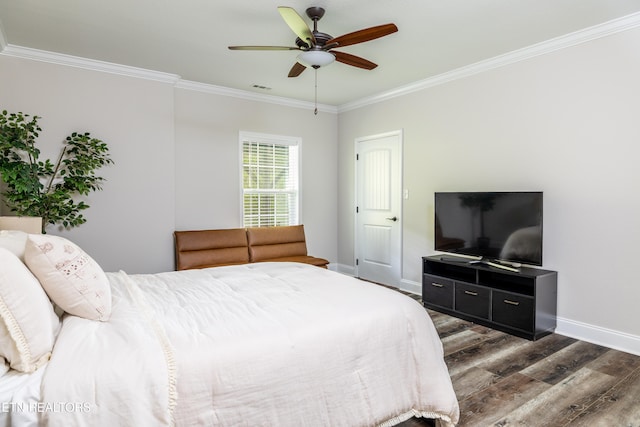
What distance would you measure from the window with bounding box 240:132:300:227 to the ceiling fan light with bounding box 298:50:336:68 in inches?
98.3

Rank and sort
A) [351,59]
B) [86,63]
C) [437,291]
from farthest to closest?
1. [437,291]
2. [86,63]
3. [351,59]

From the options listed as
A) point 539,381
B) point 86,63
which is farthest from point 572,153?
point 86,63

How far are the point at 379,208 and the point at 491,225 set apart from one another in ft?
6.04

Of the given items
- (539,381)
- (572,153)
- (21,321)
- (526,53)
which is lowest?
(539,381)

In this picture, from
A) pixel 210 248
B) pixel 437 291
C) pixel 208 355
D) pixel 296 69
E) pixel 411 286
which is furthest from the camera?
pixel 411 286

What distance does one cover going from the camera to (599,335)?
317 cm

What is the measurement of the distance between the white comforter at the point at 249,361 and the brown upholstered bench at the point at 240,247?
6.87 ft

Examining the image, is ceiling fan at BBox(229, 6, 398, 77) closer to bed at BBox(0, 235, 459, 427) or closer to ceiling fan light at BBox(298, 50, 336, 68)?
ceiling fan light at BBox(298, 50, 336, 68)

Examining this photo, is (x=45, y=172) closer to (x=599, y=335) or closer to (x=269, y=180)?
(x=269, y=180)

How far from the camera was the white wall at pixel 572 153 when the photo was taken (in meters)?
3.02

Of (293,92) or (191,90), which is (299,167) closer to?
(293,92)

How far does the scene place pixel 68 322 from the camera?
1.55 meters

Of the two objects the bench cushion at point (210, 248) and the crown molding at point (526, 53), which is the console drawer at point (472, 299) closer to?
the crown molding at point (526, 53)

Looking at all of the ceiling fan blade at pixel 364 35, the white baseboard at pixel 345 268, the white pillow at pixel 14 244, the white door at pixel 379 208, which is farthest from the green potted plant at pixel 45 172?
the white baseboard at pixel 345 268
